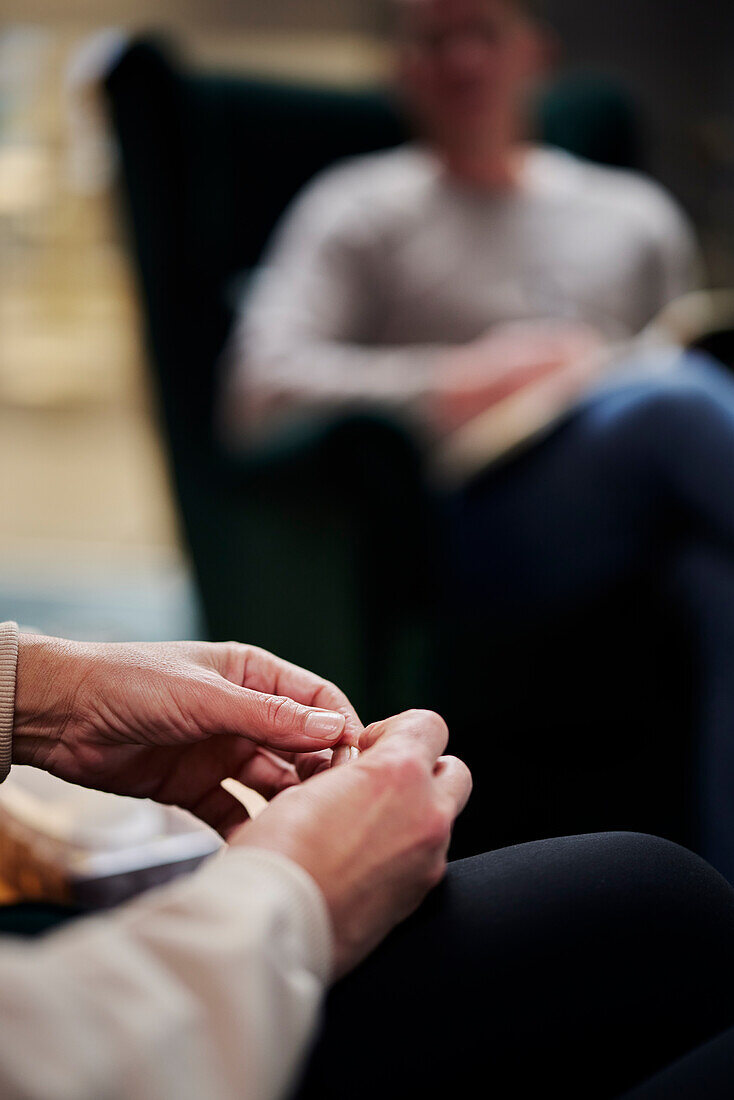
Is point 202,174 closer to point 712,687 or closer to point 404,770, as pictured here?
point 712,687

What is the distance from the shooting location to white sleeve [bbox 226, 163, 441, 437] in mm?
1108

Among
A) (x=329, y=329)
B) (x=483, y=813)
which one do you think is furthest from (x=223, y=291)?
(x=483, y=813)

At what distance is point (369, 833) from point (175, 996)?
10 cm

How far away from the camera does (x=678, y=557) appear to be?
33.8 inches

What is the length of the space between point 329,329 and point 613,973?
99cm

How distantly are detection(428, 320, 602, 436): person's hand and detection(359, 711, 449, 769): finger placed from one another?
592 millimetres

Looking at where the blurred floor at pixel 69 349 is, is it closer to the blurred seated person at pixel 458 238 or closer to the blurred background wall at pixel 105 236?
the blurred background wall at pixel 105 236

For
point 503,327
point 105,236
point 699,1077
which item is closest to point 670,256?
point 503,327

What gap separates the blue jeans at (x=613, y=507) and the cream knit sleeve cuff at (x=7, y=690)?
1.68 feet

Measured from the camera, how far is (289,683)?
43 cm

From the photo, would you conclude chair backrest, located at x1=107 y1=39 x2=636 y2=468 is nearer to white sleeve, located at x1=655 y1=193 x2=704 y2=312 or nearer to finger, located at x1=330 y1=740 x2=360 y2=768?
white sleeve, located at x1=655 y1=193 x2=704 y2=312

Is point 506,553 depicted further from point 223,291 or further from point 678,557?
point 223,291

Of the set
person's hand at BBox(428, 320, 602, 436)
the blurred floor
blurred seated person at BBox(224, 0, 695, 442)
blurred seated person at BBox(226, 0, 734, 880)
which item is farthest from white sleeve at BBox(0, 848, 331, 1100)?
the blurred floor

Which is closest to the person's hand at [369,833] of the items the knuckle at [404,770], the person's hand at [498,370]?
the knuckle at [404,770]
